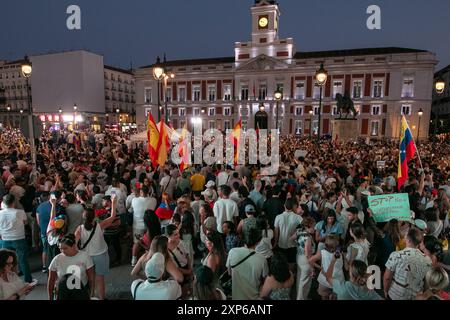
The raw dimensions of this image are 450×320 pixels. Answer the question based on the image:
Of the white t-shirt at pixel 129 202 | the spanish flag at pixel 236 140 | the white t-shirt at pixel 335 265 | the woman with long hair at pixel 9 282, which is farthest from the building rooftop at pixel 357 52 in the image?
the woman with long hair at pixel 9 282

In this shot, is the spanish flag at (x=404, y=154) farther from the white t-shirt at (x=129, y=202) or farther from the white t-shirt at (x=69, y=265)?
the white t-shirt at (x=69, y=265)

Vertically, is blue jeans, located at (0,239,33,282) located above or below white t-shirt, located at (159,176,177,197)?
below

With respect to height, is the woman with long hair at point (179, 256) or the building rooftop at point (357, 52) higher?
the building rooftop at point (357, 52)

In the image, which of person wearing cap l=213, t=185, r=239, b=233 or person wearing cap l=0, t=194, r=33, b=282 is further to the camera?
person wearing cap l=213, t=185, r=239, b=233

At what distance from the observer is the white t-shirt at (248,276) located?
3.57m

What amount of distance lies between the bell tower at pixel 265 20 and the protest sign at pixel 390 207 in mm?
52939

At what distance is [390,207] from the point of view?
16.9 ft

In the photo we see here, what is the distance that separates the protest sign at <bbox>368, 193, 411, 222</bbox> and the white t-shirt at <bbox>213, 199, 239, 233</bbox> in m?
2.39

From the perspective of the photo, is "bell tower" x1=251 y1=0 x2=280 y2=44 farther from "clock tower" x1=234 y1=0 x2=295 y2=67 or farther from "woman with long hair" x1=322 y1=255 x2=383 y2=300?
"woman with long hair" x1=322 y1=255 x2=383 y2=300

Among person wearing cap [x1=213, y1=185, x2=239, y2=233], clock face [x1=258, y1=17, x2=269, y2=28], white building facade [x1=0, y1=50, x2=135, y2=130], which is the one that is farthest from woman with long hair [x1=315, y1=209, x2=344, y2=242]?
clock face [x1=258, y1=17, x2=269, y2=28]

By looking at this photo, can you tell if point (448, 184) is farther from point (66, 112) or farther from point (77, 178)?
point (66, 112)

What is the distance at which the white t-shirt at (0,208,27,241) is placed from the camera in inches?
188

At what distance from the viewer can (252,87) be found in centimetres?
5316

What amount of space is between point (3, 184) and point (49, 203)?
129 inches
